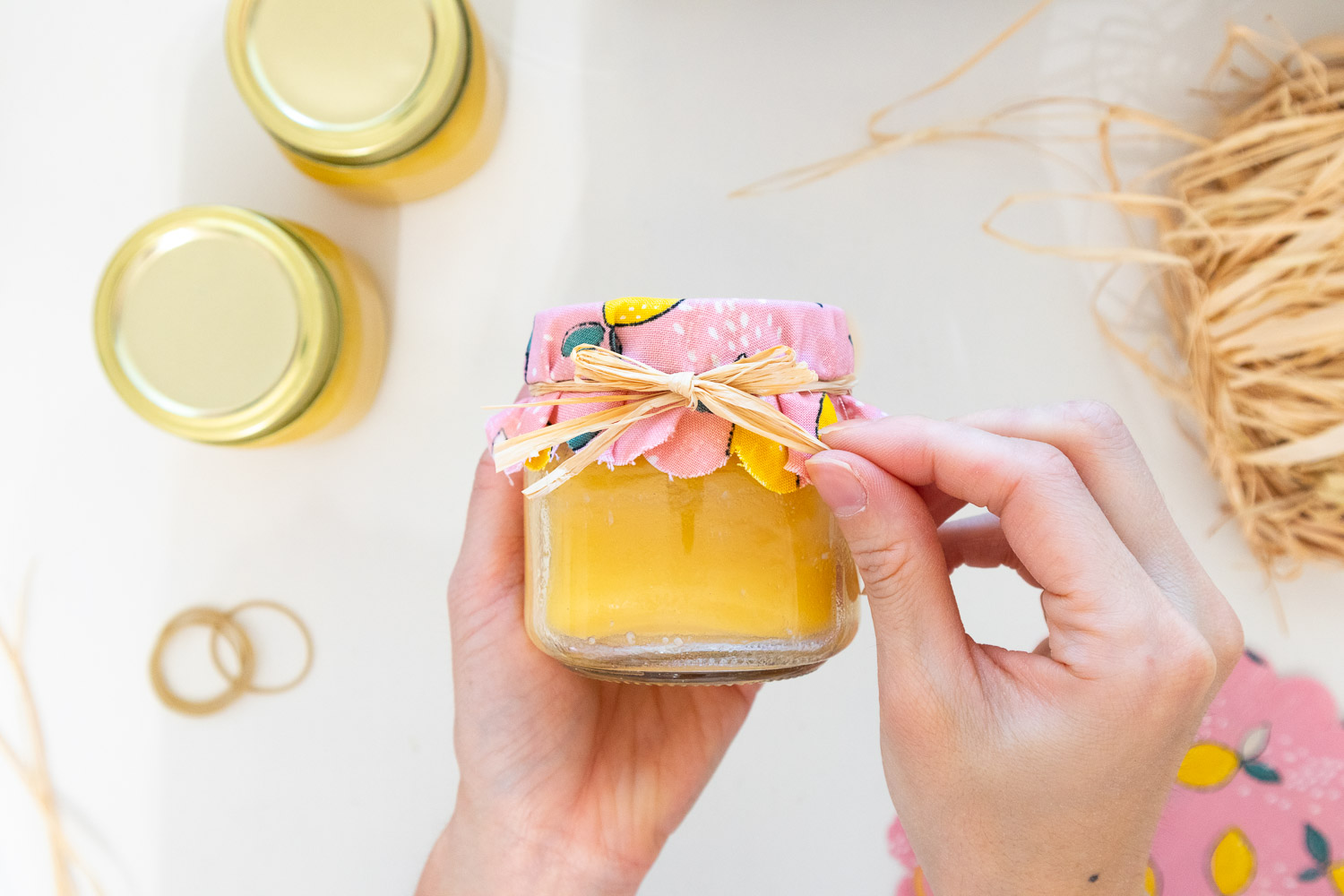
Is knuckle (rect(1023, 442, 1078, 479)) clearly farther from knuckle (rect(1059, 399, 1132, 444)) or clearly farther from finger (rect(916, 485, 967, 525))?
finger (rect(916, 485, 967, 525))

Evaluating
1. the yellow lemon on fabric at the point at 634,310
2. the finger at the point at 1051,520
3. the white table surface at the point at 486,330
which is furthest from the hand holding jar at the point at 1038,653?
the white table surface at the point at 486,330

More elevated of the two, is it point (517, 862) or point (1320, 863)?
point (517, 862)

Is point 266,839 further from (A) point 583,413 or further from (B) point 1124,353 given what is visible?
(B) point 1124,353

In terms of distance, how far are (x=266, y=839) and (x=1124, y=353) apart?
1.17 meters

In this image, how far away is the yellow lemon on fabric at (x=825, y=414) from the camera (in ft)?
1.88

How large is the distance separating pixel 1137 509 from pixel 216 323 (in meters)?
0.85

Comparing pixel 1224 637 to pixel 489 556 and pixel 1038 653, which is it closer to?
pixel 1038 653

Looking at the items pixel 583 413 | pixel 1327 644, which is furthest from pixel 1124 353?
pixel 583 413

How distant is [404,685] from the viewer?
3.39 feet

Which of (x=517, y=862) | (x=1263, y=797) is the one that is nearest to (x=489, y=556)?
(x=517, y=862)

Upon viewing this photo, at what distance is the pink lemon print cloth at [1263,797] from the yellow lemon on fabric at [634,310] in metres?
0.75

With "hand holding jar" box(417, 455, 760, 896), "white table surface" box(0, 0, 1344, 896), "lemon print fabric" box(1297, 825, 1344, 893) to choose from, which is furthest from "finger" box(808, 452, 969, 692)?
"lemon print fabric" box(1297, 825, 1344, 893)

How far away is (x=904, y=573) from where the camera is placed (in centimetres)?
57

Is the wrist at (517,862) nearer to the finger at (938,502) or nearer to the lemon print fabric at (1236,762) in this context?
the finger at (938,502)
